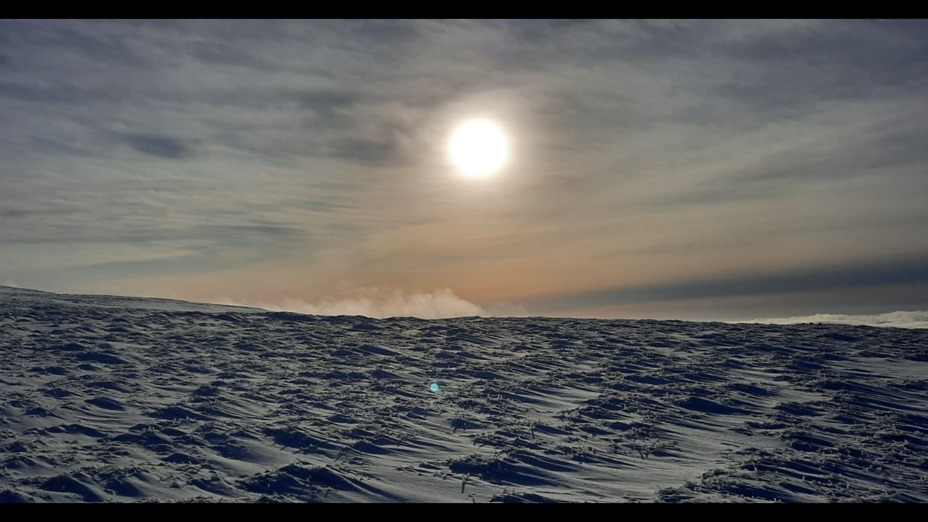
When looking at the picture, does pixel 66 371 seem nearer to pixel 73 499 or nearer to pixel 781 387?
pixel 73 499

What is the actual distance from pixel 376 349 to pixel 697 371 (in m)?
7.42

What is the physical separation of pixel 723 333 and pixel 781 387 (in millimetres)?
5306

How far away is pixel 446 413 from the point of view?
11.0 meters

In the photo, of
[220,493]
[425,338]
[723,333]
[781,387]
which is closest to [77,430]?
[220,493]

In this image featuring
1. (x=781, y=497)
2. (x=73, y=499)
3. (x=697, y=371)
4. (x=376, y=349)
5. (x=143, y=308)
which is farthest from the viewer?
(x=143, y=308)

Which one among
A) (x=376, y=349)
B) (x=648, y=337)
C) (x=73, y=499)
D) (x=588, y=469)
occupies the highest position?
(x=648, y=337)

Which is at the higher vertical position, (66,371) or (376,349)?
(376,349)

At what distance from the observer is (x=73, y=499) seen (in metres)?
6.96

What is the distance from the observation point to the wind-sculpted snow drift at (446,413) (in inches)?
312

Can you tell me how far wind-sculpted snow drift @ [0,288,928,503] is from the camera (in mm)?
7934

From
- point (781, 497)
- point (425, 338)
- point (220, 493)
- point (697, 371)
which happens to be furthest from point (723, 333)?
point (220, 493)

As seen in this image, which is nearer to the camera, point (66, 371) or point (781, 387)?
point (66, 371)
